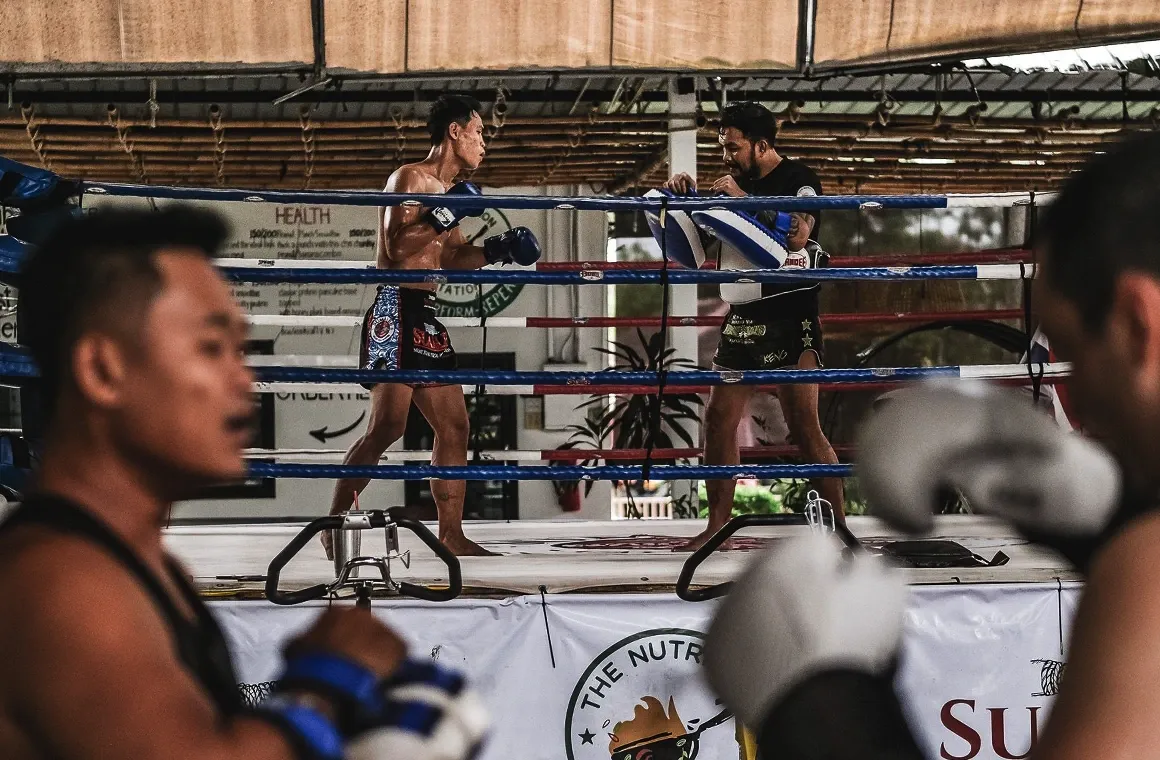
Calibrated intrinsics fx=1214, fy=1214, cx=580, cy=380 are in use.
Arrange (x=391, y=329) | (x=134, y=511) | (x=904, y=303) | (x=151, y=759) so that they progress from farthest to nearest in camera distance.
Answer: (x=904, y=303)
(x=391, y=329)
(x=134, y=511)
(x=151, y=759)

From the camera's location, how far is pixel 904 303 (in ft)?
26.3

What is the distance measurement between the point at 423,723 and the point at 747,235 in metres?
2.66

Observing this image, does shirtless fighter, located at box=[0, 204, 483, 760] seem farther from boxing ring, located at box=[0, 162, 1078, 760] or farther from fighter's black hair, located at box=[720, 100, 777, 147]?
fighter's black hair, located at box=[720, 100, 777, 147]

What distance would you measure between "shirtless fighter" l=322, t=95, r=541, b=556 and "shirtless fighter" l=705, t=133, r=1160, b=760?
7.93ft

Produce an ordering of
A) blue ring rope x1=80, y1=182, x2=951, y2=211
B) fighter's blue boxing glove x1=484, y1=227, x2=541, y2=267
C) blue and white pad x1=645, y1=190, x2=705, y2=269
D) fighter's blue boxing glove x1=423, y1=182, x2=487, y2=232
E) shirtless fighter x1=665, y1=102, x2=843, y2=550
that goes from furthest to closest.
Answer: shirtless fighter x1=665, y1=102, x2=843, y2=550 < blue and white pad x1=645, y1=190, x2=705, y2=269 < fighter's blue boxing glove x1=484, y1=227, x2=541, y2=267 < fighter's blue boxing glove x1=423, y1=182, x2=487, y2=232 < blue ring rope x1=80, y1=182, x2=951, y2=211

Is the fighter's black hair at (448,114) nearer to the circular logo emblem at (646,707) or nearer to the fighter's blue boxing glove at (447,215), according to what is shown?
the fighter's blue boxing glove at (447,215)

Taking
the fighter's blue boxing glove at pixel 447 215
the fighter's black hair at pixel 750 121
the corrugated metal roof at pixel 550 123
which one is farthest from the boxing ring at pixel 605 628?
the corrugated metal roof at pixel 550 123

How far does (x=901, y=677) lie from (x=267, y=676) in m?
1.46

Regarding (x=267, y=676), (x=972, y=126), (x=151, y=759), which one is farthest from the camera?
(x=972, y=126)

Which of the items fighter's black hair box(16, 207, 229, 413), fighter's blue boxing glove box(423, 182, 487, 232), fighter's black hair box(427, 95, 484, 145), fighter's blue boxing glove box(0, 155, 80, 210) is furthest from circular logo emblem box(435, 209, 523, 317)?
fighter's black hair box(16, 207, 229, 413)

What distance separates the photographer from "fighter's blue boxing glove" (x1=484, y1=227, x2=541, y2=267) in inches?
136

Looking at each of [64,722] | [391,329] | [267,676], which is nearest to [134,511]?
[64,722]

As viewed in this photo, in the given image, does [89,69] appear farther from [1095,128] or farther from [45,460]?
[1095,128]

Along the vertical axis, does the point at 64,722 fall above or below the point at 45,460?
below
